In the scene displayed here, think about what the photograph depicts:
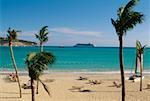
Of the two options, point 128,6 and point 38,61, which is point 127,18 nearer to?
point 128,6

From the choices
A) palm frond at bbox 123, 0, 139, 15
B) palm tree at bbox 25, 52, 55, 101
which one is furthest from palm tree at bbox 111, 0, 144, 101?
palm tree at bbox 25, 52, 55, 101

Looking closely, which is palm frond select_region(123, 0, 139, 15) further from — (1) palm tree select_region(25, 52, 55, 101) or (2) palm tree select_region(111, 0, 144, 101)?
(1) palm tree select_region(25, 52, 55, 101)

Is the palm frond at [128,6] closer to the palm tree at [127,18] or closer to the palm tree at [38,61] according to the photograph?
the palm tree at [127,18]

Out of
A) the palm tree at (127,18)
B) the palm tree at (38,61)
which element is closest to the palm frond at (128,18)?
the palm tree at (127,18)

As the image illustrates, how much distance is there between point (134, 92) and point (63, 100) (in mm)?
8386

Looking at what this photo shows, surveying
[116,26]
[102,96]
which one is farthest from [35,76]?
[102,96]

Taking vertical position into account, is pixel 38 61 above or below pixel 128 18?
below

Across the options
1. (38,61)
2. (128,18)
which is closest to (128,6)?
(128,18)

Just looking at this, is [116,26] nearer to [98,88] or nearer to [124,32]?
[124,32]

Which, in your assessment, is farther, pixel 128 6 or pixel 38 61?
pixel 38 61

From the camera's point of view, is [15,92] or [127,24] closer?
[127,24]

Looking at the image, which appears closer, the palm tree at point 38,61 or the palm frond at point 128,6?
the palm frond at point 128,6

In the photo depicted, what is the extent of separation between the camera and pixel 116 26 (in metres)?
21.6

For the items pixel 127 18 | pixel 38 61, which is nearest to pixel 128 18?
pixel 127 18
